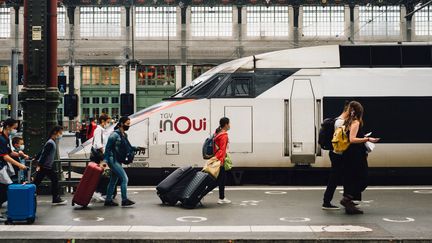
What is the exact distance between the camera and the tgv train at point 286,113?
13.2m

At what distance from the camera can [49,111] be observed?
1103 cm

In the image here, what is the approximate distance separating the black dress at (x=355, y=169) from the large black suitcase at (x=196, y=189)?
2.38m

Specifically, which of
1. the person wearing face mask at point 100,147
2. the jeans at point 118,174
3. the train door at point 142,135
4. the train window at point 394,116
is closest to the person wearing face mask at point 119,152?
the jeans at point 118,174

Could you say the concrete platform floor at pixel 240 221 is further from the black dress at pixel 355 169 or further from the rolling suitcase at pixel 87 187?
the black dress at pixel 355 169

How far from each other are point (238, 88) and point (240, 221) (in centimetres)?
569

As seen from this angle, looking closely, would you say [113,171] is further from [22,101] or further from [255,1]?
[255,1]

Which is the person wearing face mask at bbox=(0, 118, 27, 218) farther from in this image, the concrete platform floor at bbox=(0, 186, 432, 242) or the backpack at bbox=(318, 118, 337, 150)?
the backpack at bbox=(318, 118, 337, 150)

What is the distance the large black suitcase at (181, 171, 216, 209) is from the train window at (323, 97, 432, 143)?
185 inches

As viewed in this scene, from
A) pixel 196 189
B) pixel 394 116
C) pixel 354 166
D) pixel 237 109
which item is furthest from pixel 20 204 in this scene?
pixel 394 116

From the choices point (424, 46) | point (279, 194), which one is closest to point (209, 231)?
point (279, 194)

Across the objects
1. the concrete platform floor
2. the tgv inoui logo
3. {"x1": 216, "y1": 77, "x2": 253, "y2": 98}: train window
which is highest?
{"x1": 216, "y1": 77, "x2": 253, "y2": 98}: train window

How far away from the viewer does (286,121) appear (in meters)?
13.3

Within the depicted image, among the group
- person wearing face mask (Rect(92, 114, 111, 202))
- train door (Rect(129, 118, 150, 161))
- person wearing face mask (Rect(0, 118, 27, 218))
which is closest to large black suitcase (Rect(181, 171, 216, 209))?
person wearing face mask (Rect(92, 114, 111, 202))

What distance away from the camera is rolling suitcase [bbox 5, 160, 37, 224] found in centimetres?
810
